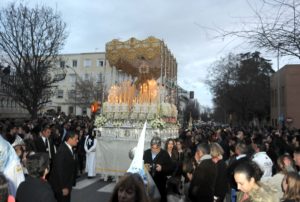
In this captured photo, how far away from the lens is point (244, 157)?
24.8 feet

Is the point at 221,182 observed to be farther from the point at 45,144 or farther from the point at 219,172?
the point at 45,144

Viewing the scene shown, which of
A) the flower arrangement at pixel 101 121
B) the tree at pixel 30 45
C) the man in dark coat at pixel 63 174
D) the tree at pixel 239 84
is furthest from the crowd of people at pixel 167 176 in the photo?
the tree at pixel 239 84

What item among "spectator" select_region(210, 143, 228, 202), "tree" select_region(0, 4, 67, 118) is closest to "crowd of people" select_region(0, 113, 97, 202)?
"spectator" select_region(210, 143, 228, 202)

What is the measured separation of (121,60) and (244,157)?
409 inches

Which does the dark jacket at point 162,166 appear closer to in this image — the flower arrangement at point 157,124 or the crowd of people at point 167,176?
the crowd of people at point 167,176

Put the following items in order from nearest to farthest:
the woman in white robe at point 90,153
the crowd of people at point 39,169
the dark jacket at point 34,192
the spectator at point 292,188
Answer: the dark jacket at point 34,192, the crowd of people at point 39,169, the spectator at point 292,188, the woman in white robe at point 90,153

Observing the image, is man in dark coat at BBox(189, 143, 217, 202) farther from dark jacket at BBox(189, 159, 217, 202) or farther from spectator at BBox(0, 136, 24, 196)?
spectator at BBox(0, 136, 24, 196)

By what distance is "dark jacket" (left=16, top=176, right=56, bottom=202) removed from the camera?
13.4 ft

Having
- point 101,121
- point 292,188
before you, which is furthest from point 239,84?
point 292,188

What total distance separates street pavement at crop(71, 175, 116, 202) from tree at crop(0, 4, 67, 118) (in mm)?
16037

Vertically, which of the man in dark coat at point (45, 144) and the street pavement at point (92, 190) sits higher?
the man in dark coat at point (45, 144)

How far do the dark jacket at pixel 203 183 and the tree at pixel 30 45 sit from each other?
23.5 metres

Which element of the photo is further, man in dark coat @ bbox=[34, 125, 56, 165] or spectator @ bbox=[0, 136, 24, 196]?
man in dark coat @ bbox=[34, 125, 56, 165]

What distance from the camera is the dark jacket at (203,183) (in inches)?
242
